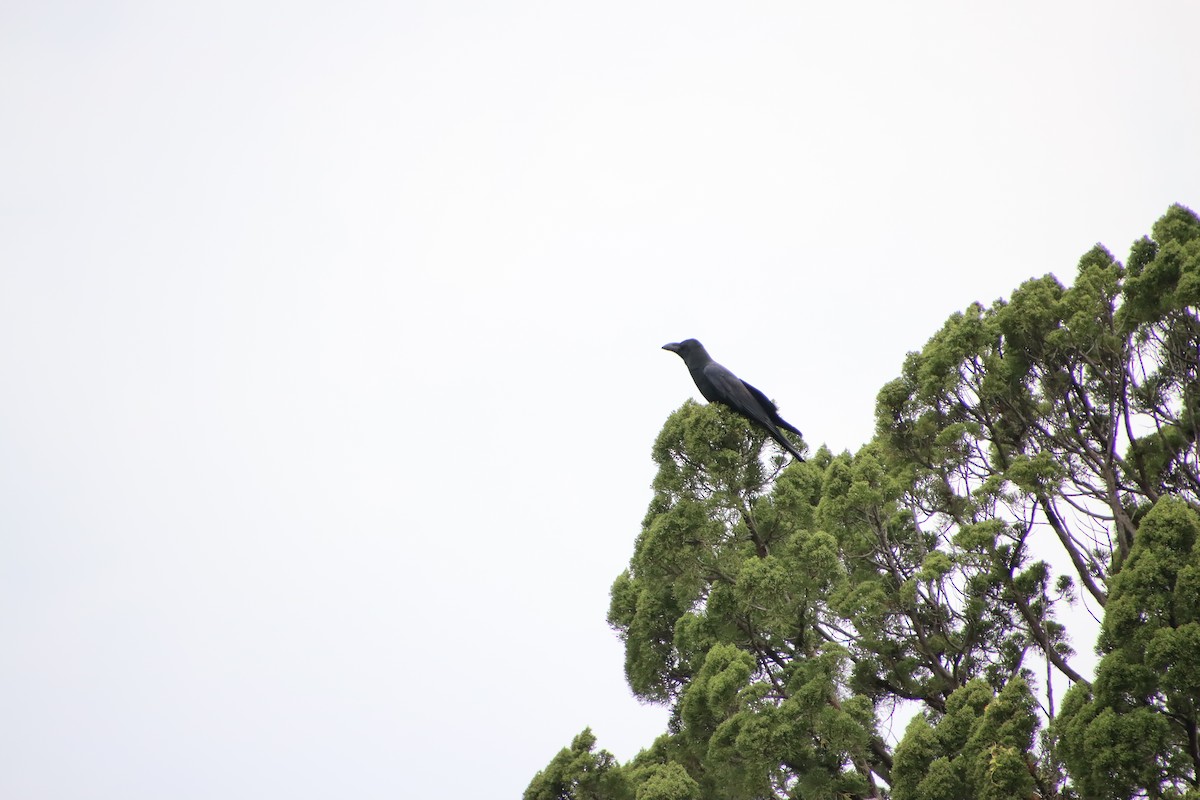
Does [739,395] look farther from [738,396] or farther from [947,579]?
[947,579]

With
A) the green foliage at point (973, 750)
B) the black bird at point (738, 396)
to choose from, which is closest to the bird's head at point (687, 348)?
the black bird at point (738, 396)

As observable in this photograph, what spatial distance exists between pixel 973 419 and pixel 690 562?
5.91 m

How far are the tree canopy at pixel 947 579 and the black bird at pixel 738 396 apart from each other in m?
0.21

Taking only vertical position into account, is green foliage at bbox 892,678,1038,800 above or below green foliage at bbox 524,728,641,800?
below

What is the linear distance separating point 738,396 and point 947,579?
4.39m

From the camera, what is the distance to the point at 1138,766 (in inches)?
484

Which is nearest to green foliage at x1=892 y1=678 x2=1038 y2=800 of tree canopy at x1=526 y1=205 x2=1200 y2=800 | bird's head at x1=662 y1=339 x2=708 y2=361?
tree canopy at x1=526 y1=205 x2=1200 y2=800

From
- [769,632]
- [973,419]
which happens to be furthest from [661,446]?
[973,419]

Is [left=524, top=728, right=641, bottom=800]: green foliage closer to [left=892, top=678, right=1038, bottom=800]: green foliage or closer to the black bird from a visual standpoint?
[left=892, top=678, right=1038, bottom=800]: green foliage

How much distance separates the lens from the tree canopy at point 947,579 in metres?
12.7

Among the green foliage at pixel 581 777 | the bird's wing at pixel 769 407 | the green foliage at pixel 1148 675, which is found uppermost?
the bird's wing at pixel 769 407

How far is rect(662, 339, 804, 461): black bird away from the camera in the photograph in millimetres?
15102

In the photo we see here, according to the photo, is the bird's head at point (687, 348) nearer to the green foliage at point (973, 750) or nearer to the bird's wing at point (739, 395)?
the bird's wing at point (739, 395)

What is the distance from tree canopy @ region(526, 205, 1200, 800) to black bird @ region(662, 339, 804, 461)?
21cm
